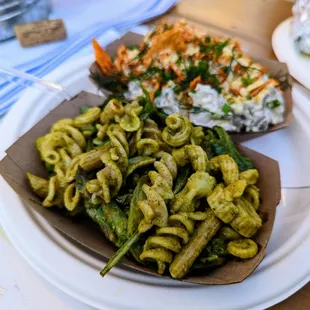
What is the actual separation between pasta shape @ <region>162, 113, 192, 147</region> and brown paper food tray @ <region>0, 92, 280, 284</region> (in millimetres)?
215

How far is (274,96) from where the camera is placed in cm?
138

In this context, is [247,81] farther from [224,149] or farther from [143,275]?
[143,275]

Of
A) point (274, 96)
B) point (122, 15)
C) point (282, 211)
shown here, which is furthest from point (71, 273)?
point (122, 15)

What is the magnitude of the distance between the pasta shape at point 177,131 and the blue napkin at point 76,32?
2.43ft

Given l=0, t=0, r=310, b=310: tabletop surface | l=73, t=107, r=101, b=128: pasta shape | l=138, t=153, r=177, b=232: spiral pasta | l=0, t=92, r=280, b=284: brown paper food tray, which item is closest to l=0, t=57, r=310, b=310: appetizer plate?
l=0, t=92, r=280, b=284: brown paper food tray

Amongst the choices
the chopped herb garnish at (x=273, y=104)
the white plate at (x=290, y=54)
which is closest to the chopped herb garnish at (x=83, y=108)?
the chopped herb garnish at (x=273, y=104)

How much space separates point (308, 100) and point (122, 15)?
3.64 ft

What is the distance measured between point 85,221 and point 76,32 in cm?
120

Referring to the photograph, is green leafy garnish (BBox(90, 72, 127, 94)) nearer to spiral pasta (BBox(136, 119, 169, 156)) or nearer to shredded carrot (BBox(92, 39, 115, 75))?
shredded carrot (BBox(92, 39, 115, 75))

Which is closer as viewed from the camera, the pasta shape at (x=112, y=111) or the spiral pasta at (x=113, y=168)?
the spiral pasta at (x=113, y=168)

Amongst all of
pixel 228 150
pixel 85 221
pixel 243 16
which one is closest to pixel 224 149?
pixel 228 150

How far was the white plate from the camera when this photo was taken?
1669 millimetres

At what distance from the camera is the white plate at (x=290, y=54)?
65.7 inches

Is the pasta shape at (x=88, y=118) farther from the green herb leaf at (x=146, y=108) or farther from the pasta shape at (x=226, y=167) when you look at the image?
the pasta shape at (x=226, y=167)
